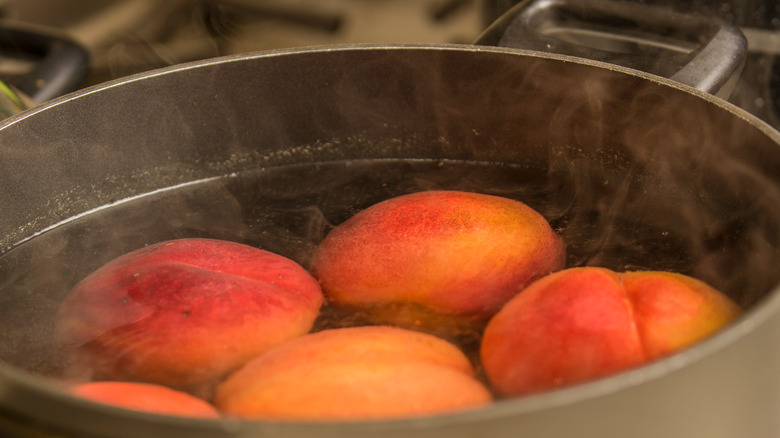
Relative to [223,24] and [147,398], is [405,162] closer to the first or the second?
[147,398]

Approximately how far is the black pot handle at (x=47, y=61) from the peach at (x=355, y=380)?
0.70 m

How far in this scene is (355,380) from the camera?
1.58 feet

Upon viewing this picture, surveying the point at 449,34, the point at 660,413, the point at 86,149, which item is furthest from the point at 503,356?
the point at 449,34

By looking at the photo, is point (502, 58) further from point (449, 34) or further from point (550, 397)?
point (449, 34)

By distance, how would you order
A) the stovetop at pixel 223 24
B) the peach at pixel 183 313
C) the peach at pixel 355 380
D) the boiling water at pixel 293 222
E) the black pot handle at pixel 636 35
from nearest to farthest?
the peach at pixel 355 380, the peach at pixel 183 313, the boiling water at pixel 293 222, the black pot handle at pixel 636 35, the stovetop at pixel 223 24

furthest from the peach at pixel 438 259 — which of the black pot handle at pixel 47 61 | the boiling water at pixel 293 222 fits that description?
the black pot handle at pixel 47 61

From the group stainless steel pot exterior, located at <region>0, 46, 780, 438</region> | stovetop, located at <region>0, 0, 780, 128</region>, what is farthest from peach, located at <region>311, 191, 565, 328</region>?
stovetop, located at <region>0, 0, 780, 128</region>

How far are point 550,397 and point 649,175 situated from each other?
1.79 ft

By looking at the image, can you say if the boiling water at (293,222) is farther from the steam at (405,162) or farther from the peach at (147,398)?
the peach at (147,398)

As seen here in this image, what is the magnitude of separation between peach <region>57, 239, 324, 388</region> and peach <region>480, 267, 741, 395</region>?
172 millimetres

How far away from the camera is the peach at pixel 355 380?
1.52 ft

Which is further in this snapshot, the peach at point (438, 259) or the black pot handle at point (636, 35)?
the black pot handle at point (636, 35)

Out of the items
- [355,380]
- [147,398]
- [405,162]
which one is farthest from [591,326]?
[405,162]

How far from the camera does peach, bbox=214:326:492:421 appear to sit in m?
0.46
